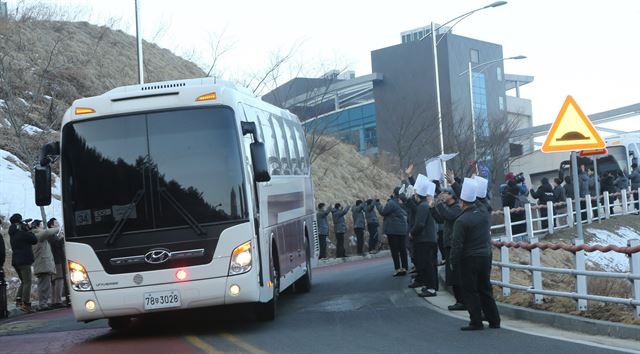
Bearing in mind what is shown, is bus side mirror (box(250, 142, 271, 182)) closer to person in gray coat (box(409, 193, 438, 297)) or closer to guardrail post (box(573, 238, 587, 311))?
person in gray coat (box(409, 193, 438, 297))

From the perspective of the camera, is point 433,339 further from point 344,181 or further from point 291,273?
point 344,181

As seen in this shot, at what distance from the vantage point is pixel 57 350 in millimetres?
11672

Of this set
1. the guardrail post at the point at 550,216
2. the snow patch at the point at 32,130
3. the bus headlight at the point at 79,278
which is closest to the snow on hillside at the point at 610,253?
the guardrail post at the point at 550,216

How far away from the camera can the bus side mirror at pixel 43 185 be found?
38.7 ft

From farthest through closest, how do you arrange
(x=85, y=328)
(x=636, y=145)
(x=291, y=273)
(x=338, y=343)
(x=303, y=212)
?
(x=636, y=145)
(x=303, y=212)
(x=291, y=273)
(x=85, y=328)
(x=338, y=343)

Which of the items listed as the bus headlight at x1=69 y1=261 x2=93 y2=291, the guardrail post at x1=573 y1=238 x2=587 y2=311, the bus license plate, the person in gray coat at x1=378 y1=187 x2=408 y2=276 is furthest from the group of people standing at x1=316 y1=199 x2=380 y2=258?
the bus headlight at x1=69 y1=261 x2=93 y2=291

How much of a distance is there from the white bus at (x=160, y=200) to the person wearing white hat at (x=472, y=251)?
2.71m

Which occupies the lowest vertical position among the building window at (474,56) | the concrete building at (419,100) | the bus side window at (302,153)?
the bus side window at (302,153)

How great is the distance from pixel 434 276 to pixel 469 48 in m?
53.6

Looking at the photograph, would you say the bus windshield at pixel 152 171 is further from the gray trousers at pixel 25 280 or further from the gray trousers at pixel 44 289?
the gray trousers at pixel 44 289

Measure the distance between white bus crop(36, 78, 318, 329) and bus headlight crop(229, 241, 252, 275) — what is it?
0.04ft

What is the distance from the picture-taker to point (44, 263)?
1908cm

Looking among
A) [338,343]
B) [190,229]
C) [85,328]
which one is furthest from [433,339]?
[85,328]

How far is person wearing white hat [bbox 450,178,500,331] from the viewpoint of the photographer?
11273mm
